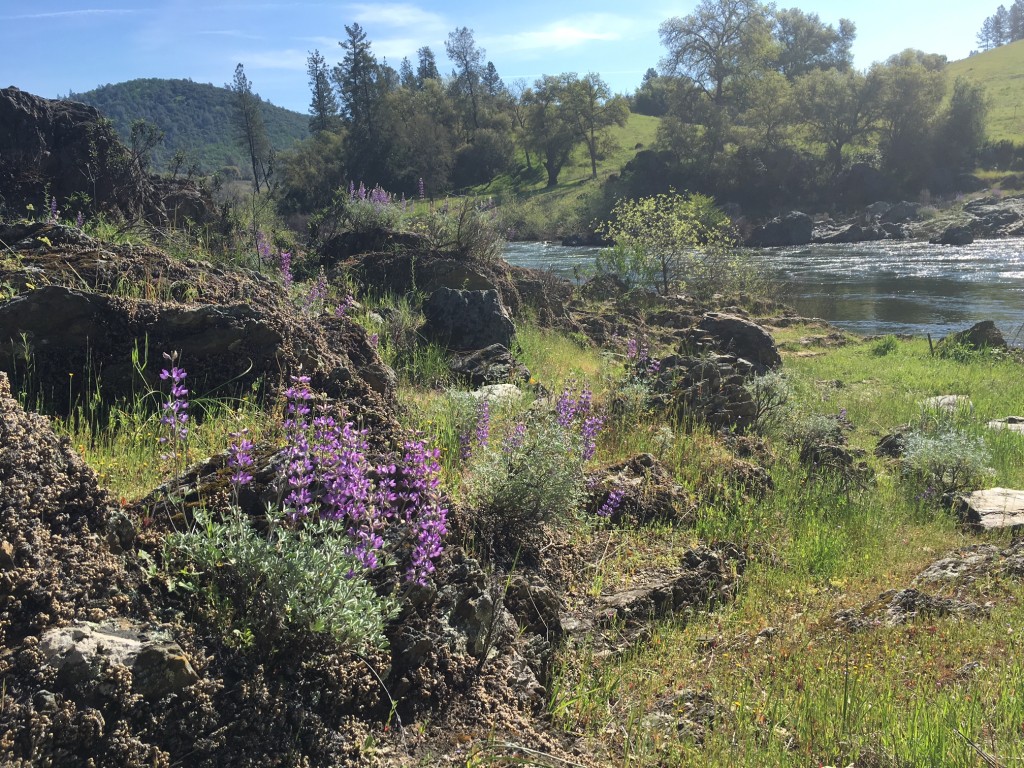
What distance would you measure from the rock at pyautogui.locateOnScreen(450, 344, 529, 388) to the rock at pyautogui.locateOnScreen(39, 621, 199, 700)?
19.2 feet

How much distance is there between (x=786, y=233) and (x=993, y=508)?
135 feet

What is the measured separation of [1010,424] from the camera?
10.1m

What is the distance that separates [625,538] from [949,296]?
23698 millimetres

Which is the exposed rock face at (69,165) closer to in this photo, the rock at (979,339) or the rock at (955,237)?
the rock at (979,339)

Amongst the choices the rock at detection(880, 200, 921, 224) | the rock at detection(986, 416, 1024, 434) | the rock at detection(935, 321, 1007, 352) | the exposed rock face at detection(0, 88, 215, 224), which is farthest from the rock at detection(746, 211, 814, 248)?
the exposed rock face at detection(0, 88, 215, 224)

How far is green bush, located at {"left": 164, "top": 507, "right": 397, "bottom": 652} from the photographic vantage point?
102 inches

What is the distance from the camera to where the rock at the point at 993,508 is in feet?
21.3

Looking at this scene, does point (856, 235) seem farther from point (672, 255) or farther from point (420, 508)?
point (420, 508)

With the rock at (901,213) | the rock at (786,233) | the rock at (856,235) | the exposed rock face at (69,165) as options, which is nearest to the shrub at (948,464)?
the exposed rock face at (69,165)

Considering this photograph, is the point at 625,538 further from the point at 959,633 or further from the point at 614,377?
the point at 614,377

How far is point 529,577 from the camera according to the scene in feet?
13.2

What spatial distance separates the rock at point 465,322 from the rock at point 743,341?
13.3ft

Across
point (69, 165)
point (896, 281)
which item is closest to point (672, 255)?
point (896, 281)

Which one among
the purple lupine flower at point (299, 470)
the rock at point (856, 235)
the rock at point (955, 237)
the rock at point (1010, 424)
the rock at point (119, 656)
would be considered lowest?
the rock at point (1010, 424)
